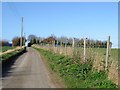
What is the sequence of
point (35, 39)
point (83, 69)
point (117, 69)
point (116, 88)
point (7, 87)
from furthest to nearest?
point (35, 39), point (83, 69), point (7, 87), point (117, 69), point (116, 88)

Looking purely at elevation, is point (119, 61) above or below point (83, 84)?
above

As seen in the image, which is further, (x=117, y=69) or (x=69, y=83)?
(x=69, y=83)

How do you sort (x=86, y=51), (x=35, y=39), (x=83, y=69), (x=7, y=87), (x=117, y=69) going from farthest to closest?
(x=35, y=39) → (x=86, y=51) → (x=83, y=69) → (x=7, y=87) → (x=117, y=69)

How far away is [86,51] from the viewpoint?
21.1 meters

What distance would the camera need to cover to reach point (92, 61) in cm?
1864

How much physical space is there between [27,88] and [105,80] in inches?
131

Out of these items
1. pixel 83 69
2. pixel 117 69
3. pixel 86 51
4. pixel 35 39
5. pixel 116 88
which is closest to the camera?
pixel 116 88

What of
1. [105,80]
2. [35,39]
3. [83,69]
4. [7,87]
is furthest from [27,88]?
[35,39]

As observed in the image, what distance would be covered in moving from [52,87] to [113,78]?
9.01ft

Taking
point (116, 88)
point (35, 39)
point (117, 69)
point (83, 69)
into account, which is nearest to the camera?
point (116, 88)

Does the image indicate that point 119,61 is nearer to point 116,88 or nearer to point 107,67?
point 107,67

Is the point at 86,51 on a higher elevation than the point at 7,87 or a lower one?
higher

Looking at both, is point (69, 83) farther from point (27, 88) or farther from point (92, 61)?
point (92, 61)

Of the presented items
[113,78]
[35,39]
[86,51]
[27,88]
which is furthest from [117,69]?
[35,39]
